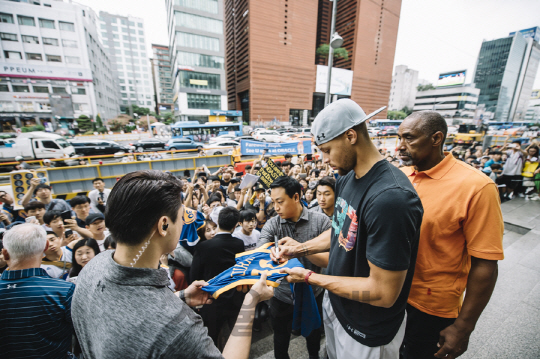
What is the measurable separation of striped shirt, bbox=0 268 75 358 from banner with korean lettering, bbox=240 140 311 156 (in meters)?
8.28

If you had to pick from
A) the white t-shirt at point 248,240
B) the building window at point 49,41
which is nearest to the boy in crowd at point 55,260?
the white t-shirt at point 248,240

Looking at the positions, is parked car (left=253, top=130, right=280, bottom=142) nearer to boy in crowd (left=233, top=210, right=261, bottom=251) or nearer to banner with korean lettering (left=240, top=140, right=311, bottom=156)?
banner with korean lettering (left=240, top=140, right=311, bottom=156)

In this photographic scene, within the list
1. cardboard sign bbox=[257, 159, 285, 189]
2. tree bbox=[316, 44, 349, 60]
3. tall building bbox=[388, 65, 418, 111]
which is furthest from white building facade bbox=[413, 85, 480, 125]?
cardboard sign bbox=[257, 159, 285, 189]

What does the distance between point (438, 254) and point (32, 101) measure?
205 ft

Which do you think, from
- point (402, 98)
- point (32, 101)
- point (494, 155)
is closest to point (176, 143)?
point (494, 155)

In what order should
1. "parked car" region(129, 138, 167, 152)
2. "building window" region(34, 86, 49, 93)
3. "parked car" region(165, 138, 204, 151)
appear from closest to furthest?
"parked car" region(165, 138, 204, 151) → "parked car" region(129, 138, 167, 152) → "building window" region(34, 86, 49, 93)

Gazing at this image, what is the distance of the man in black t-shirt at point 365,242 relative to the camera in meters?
1.12

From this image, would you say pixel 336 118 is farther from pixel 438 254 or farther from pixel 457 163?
pixel 438 254

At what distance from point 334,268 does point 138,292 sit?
1.19 m

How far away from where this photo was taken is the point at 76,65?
44.3m

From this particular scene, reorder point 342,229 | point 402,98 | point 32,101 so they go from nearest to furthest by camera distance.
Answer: point 342,229, point 32,101, point 402,98

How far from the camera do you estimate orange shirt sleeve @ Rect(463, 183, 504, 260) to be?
147 cm

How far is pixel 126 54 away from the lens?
87.4 meters

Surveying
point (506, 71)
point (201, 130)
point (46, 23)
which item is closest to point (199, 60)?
point (201, 130)
